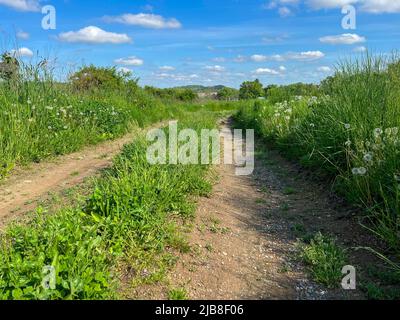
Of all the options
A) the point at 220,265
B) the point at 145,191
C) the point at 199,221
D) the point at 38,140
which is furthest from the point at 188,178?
the point at 38,140

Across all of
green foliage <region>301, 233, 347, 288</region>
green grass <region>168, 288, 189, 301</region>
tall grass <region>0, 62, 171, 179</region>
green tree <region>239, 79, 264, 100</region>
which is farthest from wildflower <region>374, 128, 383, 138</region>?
green tree <region>239, 79, 264, 100</region>

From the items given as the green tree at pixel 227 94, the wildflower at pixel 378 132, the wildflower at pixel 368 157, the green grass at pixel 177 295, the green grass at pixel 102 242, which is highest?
the green tree at pixel 227 94

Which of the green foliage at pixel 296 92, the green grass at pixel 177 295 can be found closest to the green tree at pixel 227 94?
the green foliage at pixel 296 92

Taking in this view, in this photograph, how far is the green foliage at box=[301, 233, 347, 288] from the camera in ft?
9.87

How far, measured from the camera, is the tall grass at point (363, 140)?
3717 millimetres

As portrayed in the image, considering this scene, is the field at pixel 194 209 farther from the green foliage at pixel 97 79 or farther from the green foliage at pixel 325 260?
the green foliage at pixel 97 79

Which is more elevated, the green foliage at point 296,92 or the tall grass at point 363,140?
the green foliage at point 296,92

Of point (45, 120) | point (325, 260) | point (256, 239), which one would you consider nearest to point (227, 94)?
point (45, 120)

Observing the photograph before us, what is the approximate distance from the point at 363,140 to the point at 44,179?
4.54m

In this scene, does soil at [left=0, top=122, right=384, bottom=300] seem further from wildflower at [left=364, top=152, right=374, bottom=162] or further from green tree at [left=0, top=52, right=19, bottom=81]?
green tree at [left=0, top=52, right=19, bottom=81]

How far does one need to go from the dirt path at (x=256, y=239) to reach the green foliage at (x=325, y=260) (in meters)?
→ 0.07

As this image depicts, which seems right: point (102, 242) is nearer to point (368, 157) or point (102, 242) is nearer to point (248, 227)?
point (248, 227)
